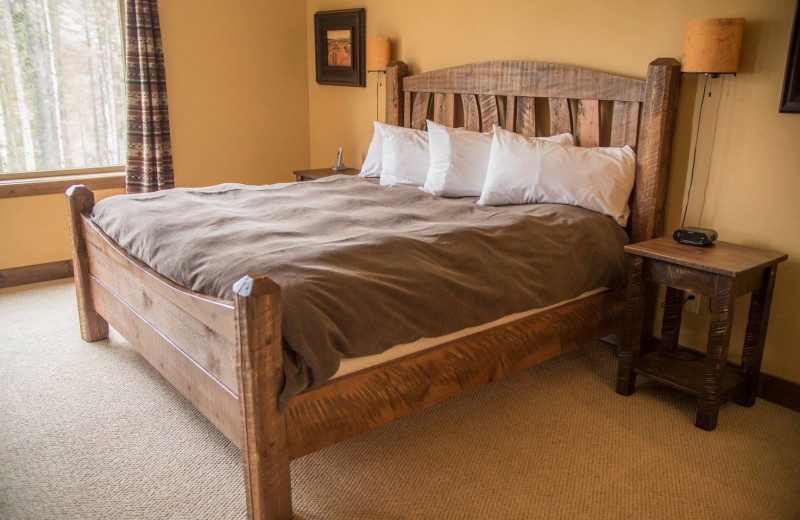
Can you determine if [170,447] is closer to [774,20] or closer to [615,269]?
[615,269]

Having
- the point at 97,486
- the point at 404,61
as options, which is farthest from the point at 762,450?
the point at 404,61

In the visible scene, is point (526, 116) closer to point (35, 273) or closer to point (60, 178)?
point (60, 178)

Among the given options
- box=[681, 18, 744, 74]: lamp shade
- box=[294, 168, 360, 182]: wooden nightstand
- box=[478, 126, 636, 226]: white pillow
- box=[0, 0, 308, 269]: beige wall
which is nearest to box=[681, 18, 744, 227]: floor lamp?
box=[681, 18, 744, 74]: lamp shade

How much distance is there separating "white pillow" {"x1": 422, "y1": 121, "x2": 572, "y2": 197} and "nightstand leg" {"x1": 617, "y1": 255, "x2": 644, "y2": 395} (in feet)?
2.98

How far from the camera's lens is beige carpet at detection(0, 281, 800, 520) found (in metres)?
1.90

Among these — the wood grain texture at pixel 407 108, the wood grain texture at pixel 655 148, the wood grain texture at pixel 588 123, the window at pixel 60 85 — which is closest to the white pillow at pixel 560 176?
the wood grain texture at pixel 655 148

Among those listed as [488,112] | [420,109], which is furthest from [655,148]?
[420,109]

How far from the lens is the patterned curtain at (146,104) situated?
394 centimetres

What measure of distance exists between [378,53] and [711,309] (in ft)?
8.96

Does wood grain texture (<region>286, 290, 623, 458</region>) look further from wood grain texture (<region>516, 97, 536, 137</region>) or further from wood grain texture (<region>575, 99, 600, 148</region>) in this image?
wood grain texture (<region>516, 97, 536, 137</region>)

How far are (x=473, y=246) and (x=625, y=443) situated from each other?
3.03 feet

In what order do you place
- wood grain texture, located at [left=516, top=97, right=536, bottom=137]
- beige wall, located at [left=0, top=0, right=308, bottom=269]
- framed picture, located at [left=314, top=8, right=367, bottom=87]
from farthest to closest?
framed picture, located at [left=314, top=8, right=367, bottom=87] < beige wall, located at [left=0, top=0, right=308, bottom=269] < wood grain texture, located at [left=516, top=97, right=536, bottom=137]

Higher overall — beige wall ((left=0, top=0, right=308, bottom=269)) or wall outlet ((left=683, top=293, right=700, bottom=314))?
beige wall ((left=0, top=0, right=308, bottom=269))

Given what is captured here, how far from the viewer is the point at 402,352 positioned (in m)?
2.03
